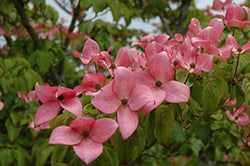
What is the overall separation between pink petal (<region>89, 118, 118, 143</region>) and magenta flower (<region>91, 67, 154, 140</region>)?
2 centimetres

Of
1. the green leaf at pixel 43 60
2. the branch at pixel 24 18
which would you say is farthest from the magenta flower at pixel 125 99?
the branch at pixel 24 18

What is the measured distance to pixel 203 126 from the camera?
771 mm

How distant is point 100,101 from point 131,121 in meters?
0.07

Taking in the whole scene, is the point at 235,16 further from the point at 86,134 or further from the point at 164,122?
the point at 86,134

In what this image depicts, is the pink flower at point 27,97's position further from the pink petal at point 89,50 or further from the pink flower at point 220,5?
the pink flower at point 220,5

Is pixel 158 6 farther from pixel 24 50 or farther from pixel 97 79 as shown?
pixel 97 79

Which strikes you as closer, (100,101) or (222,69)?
(100,101)

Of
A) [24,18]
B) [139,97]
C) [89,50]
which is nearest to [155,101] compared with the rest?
[139,97]

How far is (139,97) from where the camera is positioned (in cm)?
41

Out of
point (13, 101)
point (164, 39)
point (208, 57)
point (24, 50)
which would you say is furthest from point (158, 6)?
point (208, 57)

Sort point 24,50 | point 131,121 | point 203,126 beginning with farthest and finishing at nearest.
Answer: point 24,50
point 203,126
point 131,121

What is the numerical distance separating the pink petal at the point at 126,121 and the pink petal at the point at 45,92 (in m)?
0.14

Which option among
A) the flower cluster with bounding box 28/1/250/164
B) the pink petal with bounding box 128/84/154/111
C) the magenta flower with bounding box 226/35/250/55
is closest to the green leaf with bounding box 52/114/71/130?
the flower cluster with bounding box 28/1/250/164

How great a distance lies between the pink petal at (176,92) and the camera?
429mm
